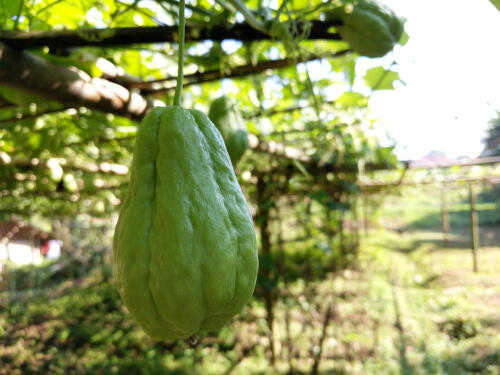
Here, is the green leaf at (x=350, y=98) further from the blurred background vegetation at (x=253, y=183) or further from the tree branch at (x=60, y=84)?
the tree branch at (x=60, y=84)

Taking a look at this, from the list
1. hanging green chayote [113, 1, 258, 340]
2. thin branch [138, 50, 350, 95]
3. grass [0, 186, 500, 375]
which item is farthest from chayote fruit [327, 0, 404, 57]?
grass [0, 186, 500, 375]

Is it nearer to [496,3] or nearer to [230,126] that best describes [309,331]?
[230,126]

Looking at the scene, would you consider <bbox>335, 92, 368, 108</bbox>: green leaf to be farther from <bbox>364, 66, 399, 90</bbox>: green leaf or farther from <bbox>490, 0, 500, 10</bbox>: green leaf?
<bbox>490, 0, 500, 10</bbox>: green leaf

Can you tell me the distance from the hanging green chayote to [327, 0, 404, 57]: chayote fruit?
0.53m

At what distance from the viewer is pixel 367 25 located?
0.94 meters

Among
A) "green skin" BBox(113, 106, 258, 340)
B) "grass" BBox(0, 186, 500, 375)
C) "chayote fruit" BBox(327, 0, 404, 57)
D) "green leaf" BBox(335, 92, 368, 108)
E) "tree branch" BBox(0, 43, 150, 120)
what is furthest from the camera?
"grass" BBox(0, 186, 500, 375)

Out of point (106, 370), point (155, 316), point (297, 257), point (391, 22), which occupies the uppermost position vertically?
point (391, 22)

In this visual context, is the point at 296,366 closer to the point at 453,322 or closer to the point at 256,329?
the point at 256,329

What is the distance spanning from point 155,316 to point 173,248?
11 cm

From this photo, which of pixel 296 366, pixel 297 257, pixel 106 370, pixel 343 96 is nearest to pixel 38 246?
pixel 297 257

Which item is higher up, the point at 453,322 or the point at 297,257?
the point at 297,257

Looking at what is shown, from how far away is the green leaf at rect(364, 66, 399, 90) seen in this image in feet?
4.80

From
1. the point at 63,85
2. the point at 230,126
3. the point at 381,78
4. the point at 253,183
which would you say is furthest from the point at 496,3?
the point at 253,183

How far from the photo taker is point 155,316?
553 mm
